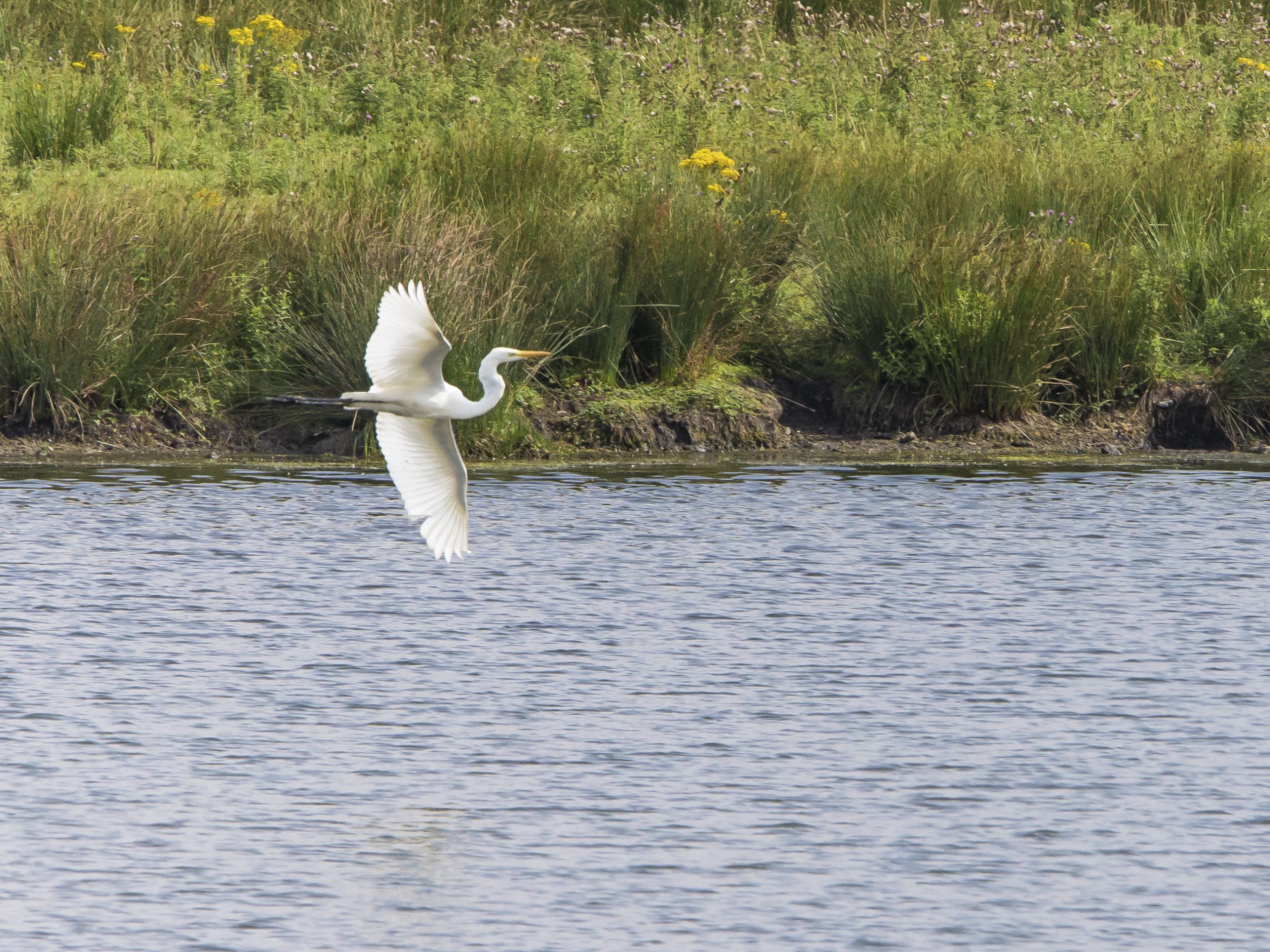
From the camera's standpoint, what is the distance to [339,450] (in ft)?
37.8

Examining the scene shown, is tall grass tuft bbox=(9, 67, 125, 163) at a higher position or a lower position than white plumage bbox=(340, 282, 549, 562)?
higher

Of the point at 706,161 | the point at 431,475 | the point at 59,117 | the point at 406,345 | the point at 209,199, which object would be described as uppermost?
the point at 59,117

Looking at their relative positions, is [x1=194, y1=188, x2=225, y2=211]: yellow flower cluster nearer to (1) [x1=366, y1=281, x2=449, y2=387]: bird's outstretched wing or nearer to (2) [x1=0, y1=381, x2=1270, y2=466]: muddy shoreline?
(2) [x1=0, y1=381, x2=1270, y2=466]: muddy shoreline

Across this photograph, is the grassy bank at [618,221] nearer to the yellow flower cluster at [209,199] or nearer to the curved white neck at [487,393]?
the yellow flower cluster at [209,199]

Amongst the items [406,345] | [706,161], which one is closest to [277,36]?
[706,161]

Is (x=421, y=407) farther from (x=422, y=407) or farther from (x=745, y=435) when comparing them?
(x=745, y=435)

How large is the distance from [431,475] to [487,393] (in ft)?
1.22

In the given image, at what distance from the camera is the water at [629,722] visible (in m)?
5.10

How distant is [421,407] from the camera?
7582 mm

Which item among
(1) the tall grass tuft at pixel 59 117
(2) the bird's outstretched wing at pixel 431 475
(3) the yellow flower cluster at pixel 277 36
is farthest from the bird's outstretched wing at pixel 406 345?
(3) the yellow flower cluster at pixel 277 36

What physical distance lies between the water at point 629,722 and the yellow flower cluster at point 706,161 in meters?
3.28

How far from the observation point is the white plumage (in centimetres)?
716

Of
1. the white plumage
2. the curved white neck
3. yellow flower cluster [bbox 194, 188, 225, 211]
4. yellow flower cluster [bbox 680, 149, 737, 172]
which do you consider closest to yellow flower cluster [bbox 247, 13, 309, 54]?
yellow flower cluster [bbox 194, 188, 225, 211]

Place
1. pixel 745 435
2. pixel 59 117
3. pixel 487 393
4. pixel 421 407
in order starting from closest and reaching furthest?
pixel 421 407 → pixel 487 393 → pixel 745 435 → pixel 59 117
